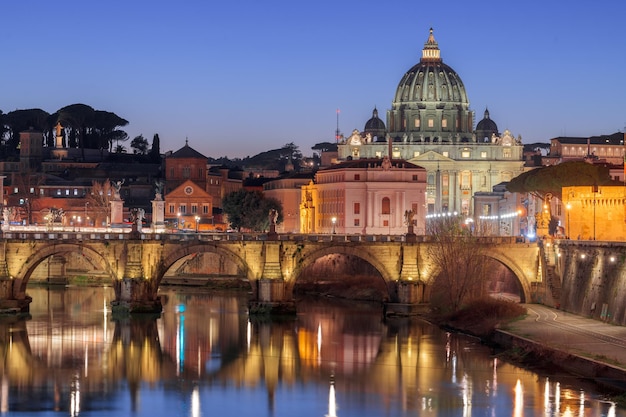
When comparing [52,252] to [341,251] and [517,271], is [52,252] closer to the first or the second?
[341,251]

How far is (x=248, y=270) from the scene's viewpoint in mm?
63750

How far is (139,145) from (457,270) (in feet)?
354

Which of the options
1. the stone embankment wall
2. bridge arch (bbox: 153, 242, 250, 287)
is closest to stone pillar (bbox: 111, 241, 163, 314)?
bridge arch (bbox: 153, 242, 250, 287)

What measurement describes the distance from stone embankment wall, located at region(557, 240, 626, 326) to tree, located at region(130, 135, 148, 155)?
10926cm

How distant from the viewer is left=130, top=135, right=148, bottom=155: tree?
164 meters

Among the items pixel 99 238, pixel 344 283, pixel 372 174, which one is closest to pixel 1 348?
pixel 99 238

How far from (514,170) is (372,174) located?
47287mm

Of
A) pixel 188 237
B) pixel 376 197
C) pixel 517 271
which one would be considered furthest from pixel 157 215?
pixel 517 271

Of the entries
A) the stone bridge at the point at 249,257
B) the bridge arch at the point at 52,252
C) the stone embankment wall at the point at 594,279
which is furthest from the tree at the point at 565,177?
the bridge arch at the point at 52,252

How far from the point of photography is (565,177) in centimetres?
7969

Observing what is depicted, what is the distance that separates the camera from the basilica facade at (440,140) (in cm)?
15188

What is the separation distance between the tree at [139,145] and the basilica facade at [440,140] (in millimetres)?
23676

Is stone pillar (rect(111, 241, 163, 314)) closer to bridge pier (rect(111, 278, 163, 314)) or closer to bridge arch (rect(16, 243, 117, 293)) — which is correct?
bridge pier (rect(111, 278, 163, 314))

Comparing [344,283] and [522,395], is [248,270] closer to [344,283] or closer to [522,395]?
[344,283]
